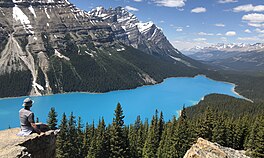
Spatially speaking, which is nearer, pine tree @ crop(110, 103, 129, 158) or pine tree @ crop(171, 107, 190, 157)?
pine tree @ crop(110, 103, 129, 158)

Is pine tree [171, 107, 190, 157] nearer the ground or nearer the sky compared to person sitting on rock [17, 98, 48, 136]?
nearer the ground

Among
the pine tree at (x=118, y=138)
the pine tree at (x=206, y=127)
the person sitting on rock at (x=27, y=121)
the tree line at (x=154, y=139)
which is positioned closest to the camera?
the person sitting on rock at (x=27, y=121)

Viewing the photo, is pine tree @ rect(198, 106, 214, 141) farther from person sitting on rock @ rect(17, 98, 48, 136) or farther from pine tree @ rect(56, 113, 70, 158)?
person sitting on rock @ rect(17, 98, 48, 136)

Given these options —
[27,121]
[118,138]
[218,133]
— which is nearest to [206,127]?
[218,133]

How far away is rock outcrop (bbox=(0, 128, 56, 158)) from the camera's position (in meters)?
13.7

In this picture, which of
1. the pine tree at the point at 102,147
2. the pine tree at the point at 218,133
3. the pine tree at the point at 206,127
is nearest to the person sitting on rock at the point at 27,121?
the pine tree at the point at 102,147

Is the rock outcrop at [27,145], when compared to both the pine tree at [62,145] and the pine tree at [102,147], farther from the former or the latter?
the pine tree at [62,145]

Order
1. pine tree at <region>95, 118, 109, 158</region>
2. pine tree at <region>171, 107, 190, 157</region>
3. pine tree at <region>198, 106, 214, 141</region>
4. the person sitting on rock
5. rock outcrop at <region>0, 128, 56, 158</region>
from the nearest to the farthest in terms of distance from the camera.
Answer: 1. rock outcrop at <region>0, 128, 56, 158</region>
2. the person sitting on rock
3. pine tree at <region>95, 118, 109, 158</region>
4. pine tree at <region>171, 107, 190, 157</region>
5. pine tree at <region>198, 106, 214, 141</region>

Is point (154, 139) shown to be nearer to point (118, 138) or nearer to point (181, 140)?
point (181, 140)

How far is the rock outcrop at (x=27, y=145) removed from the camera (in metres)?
13.7

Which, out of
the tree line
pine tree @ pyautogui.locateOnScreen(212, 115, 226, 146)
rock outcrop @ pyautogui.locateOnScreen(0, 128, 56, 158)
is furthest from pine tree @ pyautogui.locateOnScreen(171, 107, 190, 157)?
rock outcrop @ pyautogui.locateOnScreen(0, 128, 56, 158)

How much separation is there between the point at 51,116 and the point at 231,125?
1727 inches

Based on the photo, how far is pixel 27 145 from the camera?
14898 mm

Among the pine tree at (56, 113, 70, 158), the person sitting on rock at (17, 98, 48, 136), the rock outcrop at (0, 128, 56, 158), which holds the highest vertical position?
the person sitting on rock at (17, 98, 48, 136)
